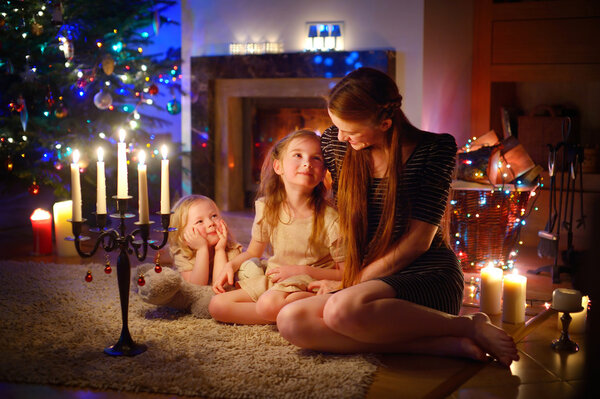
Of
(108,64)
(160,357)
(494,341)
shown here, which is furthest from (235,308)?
(108,64)

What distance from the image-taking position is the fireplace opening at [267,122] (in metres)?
4.86

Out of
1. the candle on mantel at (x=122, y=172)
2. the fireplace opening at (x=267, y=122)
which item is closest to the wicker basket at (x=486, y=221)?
the candle on mantel at (x=122, y=172)

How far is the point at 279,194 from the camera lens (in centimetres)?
239

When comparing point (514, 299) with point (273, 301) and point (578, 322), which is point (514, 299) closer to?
point (578, 322)

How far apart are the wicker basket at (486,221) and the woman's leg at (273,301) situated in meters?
1.19

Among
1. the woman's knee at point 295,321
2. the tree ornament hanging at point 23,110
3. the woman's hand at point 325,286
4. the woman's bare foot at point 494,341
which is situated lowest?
the woman's bare foot at point 494,341

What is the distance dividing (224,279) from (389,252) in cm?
67

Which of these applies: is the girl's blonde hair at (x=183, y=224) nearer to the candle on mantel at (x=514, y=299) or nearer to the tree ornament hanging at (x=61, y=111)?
the candle on mantel at (x=514, y=299)

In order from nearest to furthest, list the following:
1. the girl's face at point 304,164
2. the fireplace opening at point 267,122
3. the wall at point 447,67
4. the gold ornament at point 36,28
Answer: the girl's face at point 304,164 < the gold ornament at point 36,28 < the wall at point 447,67 < the fireplace opening at point 267,122

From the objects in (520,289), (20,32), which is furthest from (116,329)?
(20,32)

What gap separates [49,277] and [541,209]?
2833mm

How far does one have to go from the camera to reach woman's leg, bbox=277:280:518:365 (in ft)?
6.28

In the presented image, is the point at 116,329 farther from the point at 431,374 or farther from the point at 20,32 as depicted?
the point at 20,32

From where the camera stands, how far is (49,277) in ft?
9.97
